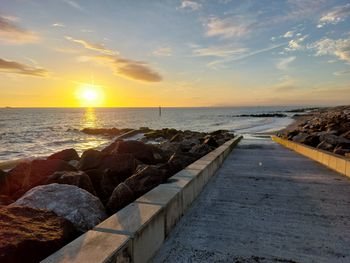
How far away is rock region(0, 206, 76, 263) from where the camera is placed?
2.50 metres

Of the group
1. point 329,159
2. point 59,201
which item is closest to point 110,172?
point 59,201

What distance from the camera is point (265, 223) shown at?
13.2 feet

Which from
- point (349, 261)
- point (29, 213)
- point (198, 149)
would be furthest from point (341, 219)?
point (198, 149)

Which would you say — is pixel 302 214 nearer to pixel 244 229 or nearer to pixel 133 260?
pixel 244 229

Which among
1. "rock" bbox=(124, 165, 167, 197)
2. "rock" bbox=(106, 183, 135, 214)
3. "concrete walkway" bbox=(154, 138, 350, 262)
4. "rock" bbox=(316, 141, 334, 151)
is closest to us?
"concrete walkway" bbox=(154, 138, 350, 262)

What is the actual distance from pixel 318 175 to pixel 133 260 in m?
5.88

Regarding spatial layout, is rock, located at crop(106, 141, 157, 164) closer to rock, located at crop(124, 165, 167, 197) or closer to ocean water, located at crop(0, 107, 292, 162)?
rock, located at crop(124, 165, 167, 197)

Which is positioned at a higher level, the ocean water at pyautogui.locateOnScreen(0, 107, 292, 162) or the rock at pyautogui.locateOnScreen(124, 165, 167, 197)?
the rock at pyautogui.locateOnScreen(124, 165, 167, 197)

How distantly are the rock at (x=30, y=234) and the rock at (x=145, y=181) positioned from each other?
1685 millimetres

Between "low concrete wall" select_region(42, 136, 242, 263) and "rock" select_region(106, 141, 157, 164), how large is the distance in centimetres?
410

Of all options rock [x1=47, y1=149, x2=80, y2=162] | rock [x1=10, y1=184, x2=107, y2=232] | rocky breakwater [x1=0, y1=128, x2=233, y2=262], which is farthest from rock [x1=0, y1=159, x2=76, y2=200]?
rock [x1=10, y1=184, x2=107, y2=232]

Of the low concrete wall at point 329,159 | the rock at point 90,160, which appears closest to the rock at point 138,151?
the rock at point 90,160

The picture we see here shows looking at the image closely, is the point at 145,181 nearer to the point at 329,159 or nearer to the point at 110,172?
the point at 110,172

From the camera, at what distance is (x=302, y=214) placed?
4.38 metres
